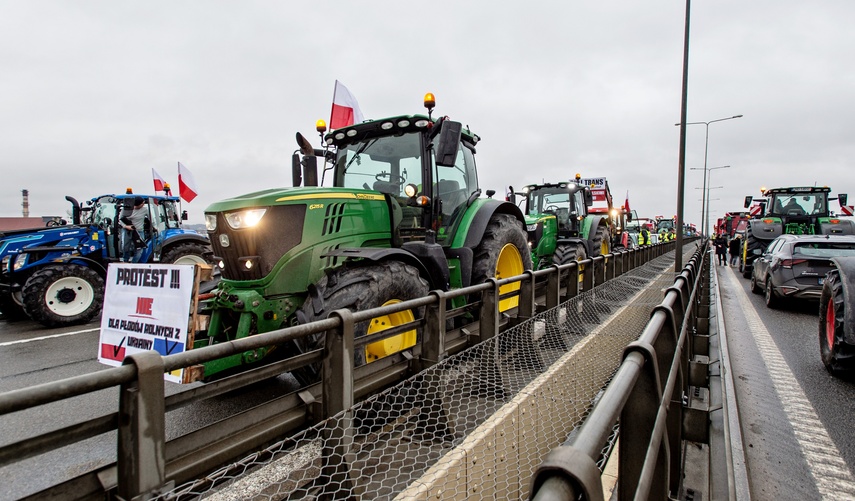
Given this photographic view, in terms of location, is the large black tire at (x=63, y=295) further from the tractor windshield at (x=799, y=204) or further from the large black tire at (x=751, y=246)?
the tractor windshield at (x=799, y=204)

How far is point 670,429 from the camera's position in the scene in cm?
243

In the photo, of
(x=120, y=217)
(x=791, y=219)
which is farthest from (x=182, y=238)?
(x=791, y=219)

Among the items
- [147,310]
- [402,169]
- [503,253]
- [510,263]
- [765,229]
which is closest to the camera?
[147,310]

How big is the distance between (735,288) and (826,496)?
1143cm

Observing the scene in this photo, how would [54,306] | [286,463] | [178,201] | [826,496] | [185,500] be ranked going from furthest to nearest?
[178,201] → [54,306] → [286,463] → [826,496] → [185,500]

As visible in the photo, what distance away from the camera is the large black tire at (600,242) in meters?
12.3

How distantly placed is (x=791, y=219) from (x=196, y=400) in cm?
1931

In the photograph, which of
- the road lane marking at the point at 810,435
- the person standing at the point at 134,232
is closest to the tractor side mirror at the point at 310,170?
the road lane marking at the point at 810,435

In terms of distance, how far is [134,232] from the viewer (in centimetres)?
969

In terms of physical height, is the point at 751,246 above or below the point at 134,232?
below

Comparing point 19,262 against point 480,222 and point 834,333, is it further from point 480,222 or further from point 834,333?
Answer: point 834,333

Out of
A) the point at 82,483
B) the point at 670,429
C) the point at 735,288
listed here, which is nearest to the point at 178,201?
the point at 82,483

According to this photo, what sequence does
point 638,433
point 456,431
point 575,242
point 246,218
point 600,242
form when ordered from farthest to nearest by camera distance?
point 600,242, point 575,242, point 246,218, point 456,431, point 638,433

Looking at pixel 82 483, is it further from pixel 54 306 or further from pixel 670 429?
pixel 54 306
